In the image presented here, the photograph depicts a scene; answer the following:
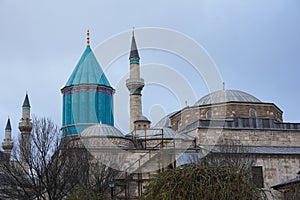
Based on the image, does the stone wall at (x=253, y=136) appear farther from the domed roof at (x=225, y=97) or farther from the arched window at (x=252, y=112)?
the domed roof at (x=225, y=97)

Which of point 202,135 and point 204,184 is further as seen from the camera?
point 202,135

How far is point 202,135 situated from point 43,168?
10806 millimetres

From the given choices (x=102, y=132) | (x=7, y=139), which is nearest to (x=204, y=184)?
(x=102, y=132)

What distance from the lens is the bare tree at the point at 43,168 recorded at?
19.7 m

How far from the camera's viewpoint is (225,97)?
3119 centimetres

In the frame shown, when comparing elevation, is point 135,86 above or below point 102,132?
above

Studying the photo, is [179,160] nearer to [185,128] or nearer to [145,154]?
[145,154]

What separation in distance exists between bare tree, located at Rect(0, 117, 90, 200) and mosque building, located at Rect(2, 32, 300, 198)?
4321mm

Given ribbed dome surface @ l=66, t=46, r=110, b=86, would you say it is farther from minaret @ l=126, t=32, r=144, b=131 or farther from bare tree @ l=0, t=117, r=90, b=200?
bare tree @ l=0, t=117, r=90, b=200

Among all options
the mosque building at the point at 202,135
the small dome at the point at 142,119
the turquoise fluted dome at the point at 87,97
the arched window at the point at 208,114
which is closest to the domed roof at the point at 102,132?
the mosque building at the point at 202,135

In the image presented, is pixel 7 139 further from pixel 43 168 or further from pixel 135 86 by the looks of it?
pixel 43 168

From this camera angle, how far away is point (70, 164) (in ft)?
68.9

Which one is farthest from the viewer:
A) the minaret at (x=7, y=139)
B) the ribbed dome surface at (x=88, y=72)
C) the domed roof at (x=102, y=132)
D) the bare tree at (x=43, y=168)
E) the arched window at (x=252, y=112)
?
the minaret at (x=7, y=139)

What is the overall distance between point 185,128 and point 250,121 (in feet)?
12.5
